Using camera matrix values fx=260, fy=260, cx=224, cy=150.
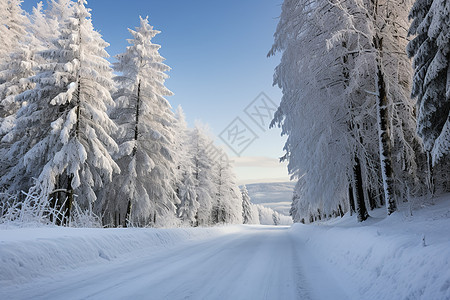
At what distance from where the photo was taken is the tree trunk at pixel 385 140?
8.72 m

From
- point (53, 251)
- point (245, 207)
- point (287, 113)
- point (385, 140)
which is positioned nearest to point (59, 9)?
point (287, 113)

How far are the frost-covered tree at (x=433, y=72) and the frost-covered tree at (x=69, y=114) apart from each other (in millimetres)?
14205

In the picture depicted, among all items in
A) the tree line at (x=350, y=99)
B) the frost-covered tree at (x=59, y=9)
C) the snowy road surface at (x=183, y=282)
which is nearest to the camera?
the snowy road surface at (x=183, y=282)

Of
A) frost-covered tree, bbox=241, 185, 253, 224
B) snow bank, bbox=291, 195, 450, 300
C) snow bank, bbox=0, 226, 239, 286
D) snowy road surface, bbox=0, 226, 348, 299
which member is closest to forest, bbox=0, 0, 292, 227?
snow bank, bbox=0, 226, 239, 286

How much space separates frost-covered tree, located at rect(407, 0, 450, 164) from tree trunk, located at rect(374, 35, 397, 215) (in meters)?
1.53

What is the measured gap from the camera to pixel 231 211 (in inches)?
1688

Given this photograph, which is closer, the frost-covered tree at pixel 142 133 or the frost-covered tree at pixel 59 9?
the frost-covered tree at pixel 142 133

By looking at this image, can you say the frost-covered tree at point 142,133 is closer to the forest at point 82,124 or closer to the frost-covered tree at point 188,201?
the forest at point 82,124

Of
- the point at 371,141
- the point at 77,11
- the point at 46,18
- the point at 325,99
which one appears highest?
the point at 46,18

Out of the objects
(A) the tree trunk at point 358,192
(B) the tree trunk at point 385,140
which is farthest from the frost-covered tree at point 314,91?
(B) the tree trunk at point 385,140

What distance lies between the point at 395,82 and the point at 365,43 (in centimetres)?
225

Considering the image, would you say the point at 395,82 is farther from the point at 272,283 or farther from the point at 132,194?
the point at 132,194

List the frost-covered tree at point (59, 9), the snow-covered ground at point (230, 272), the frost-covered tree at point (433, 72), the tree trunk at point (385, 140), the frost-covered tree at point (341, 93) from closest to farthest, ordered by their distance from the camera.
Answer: the snow-covered ground at point (230, 272)
the frost-covered tree at point (433, 72)
the tree trunk at point (385, 140)
the frost-covered tree at point (341, 93)
the frost-covered tree at point (59, 9)

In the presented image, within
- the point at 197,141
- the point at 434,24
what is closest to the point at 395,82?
the point at 434,24
